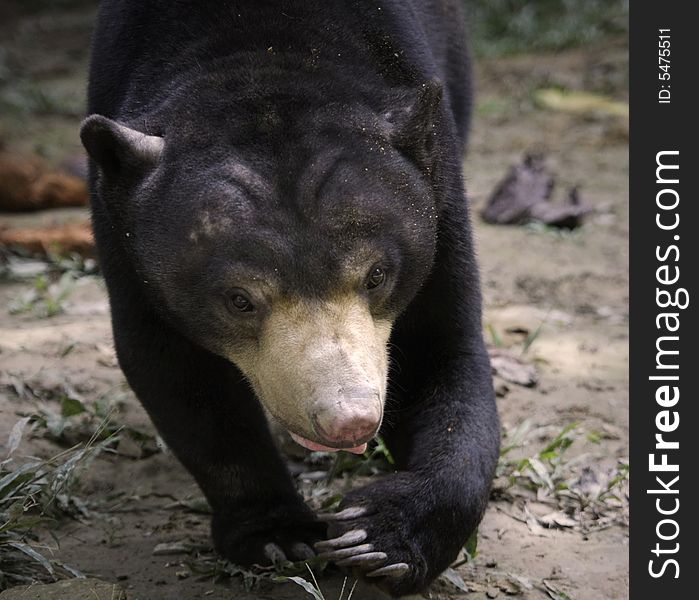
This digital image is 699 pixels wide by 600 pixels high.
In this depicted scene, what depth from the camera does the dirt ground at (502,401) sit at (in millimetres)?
4039

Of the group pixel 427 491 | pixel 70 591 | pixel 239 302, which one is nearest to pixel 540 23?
pixel 427 491

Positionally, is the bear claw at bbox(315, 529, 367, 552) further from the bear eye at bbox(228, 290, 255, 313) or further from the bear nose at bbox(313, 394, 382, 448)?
the bear eye at bbox(228, 290, 255, 313)

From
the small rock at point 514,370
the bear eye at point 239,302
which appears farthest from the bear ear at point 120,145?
the small rock at point 514,370

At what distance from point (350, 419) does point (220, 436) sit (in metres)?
1.15

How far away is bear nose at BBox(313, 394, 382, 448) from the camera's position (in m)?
2.96

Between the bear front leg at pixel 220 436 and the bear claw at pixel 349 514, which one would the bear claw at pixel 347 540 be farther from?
the bear front leg at pixel 220 436

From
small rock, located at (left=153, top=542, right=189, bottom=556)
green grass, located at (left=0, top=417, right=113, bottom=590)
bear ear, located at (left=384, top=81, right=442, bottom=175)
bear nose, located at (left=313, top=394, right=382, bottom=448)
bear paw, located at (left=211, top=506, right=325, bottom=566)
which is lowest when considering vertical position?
small rock, located at (left=153, top=542, right=189, bottom=556)

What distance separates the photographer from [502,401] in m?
5.46

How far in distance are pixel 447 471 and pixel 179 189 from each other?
4.11ft

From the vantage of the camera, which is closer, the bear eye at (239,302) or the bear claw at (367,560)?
the bear eye at (239,302)

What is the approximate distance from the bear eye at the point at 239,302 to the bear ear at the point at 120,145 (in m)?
0.51

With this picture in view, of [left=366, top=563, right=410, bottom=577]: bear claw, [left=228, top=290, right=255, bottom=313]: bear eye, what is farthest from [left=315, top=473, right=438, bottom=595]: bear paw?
[left=228, top=290, right=255, bottom=313]: bear eye

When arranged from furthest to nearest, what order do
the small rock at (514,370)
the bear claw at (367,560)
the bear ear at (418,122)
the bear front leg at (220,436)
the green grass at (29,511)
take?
the small rock at (514,370) → the bear front leg at (220,436) → the green grass at (29,511) → the bear ear at (418,122) → the bear claw at (367,560)

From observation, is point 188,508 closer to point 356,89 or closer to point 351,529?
point 351,529
